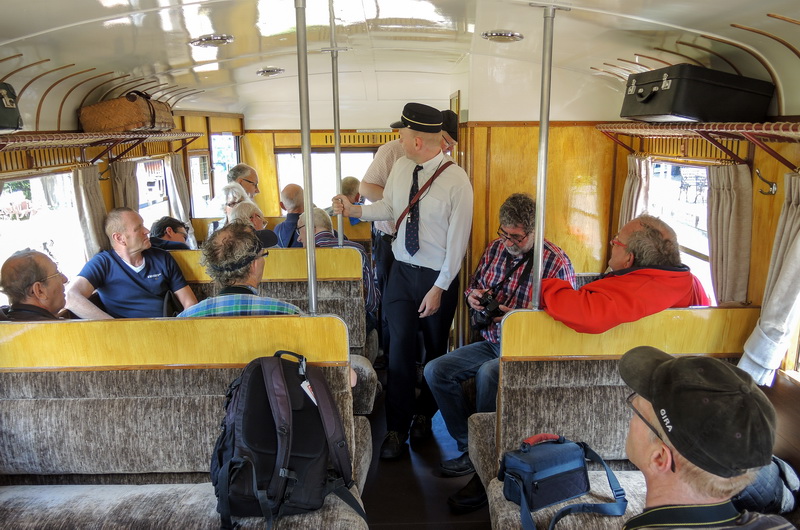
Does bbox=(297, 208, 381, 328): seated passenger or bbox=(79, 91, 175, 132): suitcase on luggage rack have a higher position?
bbox=(79, 91, 175, 132): suitcase on luggage rack

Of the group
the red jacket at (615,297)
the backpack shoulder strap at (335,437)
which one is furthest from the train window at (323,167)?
the backpack shoulder strap at (335,437)

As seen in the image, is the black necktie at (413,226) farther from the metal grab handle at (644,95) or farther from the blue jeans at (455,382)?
the metal grab handle at (644,95)

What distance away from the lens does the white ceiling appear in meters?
2.58

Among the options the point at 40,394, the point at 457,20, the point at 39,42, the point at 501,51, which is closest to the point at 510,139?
the point at 501,51

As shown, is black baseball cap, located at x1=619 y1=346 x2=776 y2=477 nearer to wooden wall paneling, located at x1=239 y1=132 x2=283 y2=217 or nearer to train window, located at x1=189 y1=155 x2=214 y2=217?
train window, located at x1=189 y1=155 x2=214 y2=217

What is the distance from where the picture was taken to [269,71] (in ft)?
19.0

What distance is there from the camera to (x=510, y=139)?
4.93 meters

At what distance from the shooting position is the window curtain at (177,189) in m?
6.72

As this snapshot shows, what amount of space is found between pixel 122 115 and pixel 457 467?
10.9 ft

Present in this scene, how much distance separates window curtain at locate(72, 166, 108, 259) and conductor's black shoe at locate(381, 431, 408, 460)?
2.64 metres

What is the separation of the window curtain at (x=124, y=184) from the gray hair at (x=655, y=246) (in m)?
4.32

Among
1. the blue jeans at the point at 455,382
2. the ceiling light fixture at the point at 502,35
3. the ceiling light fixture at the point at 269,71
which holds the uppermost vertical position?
the ceiling light fixture at the point at 502,35

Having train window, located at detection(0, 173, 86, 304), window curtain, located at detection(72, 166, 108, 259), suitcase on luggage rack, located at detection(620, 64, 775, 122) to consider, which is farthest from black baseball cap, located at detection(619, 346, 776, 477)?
window curtain, located at detection(72, 166, 108, 259)

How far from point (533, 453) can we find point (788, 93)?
6.34 feet
